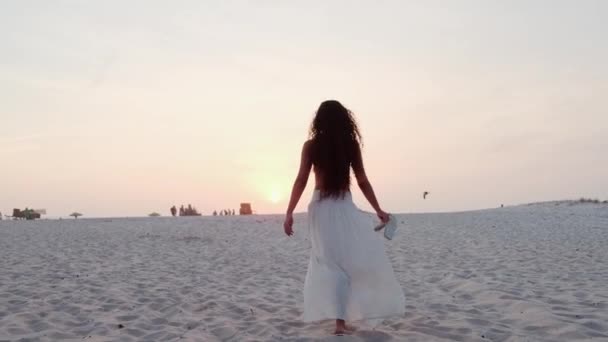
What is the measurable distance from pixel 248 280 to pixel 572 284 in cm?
532

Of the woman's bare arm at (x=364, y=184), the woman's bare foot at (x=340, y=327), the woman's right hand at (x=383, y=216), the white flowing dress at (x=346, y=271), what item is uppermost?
the woman's bare arm at (x=364, y=184)

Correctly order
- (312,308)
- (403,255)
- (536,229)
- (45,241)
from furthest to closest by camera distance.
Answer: (536,229)
(45,241)
(403,255)
(312,308)

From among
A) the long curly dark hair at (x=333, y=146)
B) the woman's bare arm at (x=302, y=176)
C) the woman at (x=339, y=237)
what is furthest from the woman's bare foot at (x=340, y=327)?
the long curly dark hair at (x=333, y=146)

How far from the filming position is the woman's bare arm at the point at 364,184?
566cm

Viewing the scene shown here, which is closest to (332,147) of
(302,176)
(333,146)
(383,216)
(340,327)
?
(333,146)

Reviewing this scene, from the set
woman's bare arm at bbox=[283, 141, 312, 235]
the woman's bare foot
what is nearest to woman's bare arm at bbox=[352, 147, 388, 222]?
woman's bare arm at bbox=[283, 141, 312, 235]

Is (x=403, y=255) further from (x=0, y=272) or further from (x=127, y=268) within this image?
(x=0, y=272)

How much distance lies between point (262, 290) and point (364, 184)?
3633mm

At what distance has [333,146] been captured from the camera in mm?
5555

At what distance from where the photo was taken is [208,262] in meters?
11.9

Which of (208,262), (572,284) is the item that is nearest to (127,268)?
(208,262)

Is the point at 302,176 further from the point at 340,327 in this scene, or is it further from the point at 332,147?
the point at 340,327

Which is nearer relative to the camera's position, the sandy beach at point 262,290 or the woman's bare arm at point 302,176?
the woman's bare arm at point 302,176

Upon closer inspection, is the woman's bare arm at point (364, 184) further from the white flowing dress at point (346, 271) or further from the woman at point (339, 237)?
the white flowing dress at point (346, 271)
